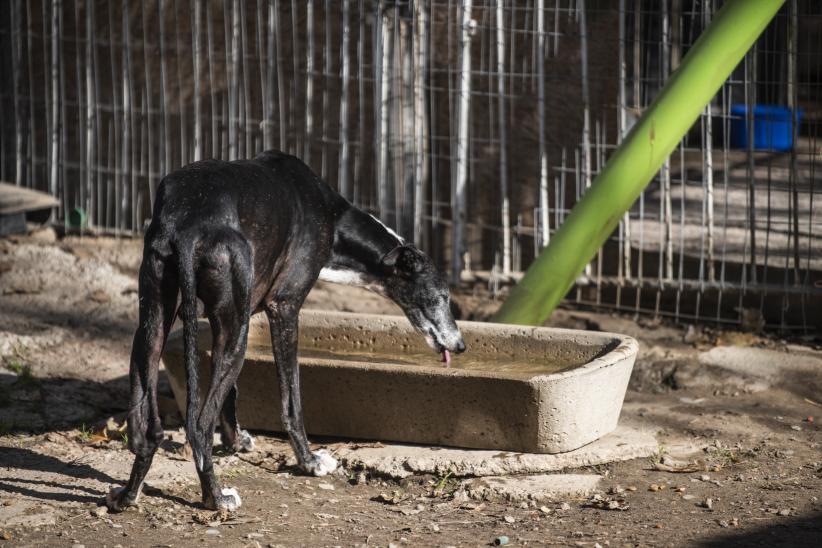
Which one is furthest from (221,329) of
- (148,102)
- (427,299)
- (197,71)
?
(148,102)

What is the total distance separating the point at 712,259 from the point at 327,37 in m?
3.19

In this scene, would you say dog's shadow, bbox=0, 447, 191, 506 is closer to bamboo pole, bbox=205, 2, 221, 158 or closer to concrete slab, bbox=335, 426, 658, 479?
concrete slab, bbox=335, 426, 658, 479

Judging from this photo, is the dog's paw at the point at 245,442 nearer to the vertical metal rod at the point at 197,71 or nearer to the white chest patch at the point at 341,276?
the white chest patch at the point at 341,276

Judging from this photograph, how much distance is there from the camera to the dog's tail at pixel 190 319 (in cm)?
442

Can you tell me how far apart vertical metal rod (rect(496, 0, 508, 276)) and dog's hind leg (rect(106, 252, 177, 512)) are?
383 cm

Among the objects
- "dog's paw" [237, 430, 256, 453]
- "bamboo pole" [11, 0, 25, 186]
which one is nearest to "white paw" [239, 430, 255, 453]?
"dog's paw" [237, 430, 256, 453]

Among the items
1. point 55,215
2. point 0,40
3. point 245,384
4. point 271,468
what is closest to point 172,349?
point 245,384

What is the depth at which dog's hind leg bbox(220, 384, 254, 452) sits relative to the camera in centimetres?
536

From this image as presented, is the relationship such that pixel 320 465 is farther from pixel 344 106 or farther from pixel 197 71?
pixel 197 71

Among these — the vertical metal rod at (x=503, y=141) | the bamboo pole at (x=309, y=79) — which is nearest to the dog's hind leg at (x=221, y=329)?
the vertical metal rod at (x=503, y=141)

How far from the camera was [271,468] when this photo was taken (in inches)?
210

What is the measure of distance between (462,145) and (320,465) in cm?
345

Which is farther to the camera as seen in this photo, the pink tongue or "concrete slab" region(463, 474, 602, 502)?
the pink tongue

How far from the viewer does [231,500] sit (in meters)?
4.71
